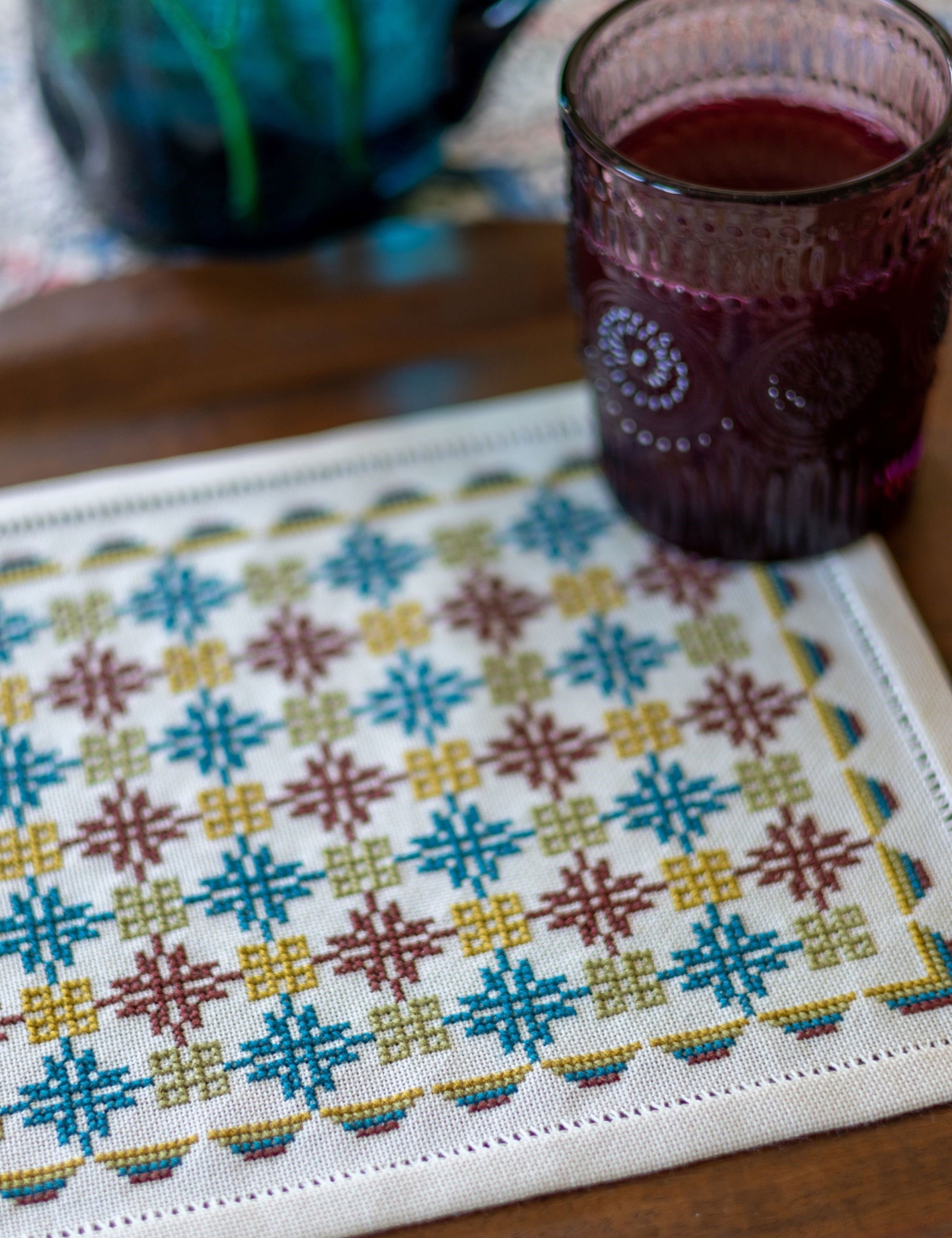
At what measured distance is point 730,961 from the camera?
1.10 ft

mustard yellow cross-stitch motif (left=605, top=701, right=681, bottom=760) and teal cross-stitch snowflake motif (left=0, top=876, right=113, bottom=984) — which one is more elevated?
mustard yellow cross-stitch motif (left=605, top=701, right=681, bottom=760)

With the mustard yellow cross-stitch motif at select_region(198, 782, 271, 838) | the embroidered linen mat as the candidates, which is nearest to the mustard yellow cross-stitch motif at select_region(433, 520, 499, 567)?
the embroidered linen mat

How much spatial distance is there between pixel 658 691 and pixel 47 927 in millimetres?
184

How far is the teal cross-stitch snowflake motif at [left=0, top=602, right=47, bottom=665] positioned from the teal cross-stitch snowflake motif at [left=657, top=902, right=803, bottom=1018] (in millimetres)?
221

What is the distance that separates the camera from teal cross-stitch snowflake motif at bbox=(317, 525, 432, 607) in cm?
42

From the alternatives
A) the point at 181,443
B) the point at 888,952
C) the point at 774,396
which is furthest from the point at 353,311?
the point at 888,952

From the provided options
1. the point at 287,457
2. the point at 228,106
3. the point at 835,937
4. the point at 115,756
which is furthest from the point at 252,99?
the point at 835,937

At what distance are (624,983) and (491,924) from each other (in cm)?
4

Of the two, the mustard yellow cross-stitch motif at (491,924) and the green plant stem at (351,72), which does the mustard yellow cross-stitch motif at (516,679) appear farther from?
the green plant stem at (351,72)

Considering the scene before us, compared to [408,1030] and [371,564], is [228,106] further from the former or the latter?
[408,1030]

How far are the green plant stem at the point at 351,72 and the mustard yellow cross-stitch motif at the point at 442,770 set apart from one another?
227 millimetres

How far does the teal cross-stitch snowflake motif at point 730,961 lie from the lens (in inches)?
13.1

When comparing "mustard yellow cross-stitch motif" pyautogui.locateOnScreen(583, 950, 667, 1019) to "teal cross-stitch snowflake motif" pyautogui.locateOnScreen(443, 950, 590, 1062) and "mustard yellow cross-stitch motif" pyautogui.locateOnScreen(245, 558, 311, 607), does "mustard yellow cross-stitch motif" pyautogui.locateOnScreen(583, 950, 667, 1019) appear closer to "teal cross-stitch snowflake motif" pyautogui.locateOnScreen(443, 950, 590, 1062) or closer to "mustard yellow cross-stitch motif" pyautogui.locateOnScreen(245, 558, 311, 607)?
"teal cross-stitch snowflake motif" pyautogui.locateOnScreen(443, 950, 590, 1062)

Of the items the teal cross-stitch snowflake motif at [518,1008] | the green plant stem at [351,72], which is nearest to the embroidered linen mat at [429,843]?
the teal cross-stitch snowflake motif at [518,1008]
